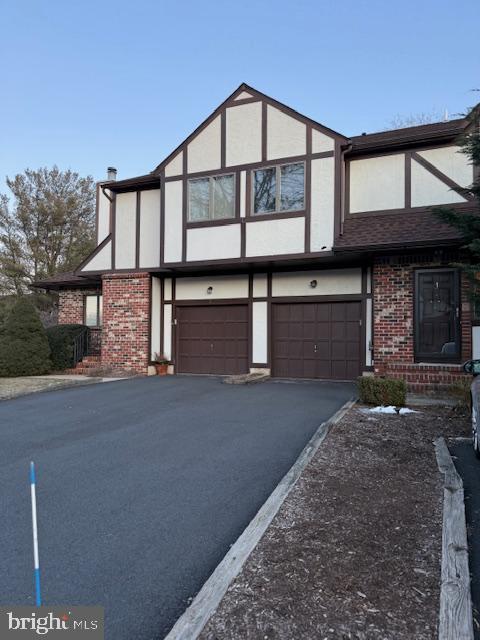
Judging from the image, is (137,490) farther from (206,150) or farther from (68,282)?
(68,282)

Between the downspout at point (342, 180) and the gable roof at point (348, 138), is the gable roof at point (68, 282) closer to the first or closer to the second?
the gable roof at point (348, 138)

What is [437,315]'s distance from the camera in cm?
1035

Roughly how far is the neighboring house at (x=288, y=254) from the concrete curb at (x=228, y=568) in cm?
663

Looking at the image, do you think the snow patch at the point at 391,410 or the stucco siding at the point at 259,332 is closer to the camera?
the snow patch at the point at 391,410

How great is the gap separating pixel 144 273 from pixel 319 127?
6.27 m

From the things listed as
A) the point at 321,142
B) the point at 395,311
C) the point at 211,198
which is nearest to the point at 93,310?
the point at 211,198

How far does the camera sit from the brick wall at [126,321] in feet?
44.4

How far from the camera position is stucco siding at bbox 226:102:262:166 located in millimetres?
11781

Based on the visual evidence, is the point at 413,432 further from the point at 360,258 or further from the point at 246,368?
the point at 246,368

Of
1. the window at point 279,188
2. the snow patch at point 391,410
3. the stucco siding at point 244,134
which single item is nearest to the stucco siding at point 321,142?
the window at point 279,188

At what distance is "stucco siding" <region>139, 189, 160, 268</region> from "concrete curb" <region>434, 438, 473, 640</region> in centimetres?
1081

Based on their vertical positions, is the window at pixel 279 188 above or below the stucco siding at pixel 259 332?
above

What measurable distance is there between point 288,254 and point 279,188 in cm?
171

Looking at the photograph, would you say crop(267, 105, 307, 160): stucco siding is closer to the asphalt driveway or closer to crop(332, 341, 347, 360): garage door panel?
crop(332, 341, 347, 360): garage door panel
